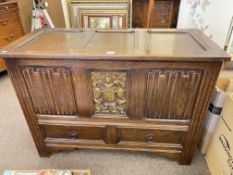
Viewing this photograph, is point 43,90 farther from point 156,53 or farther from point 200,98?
point 200,98

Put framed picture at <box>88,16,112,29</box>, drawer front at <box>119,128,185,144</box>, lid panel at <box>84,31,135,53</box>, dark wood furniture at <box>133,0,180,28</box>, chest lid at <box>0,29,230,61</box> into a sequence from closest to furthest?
1. chest lid at <box>0,29,230,61</box>
2. lid panel at <box>84,31,135,53</box>
3. drawer front at <box>119,128,185,144</box>
4. framed picture at <box>88,16,112,29</box>
5. dark wood furniture at <box>133,0,180,28</box>

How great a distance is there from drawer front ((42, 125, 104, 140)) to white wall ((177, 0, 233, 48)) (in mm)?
1372

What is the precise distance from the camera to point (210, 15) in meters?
1.67

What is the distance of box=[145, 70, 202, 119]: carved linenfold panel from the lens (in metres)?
1.03

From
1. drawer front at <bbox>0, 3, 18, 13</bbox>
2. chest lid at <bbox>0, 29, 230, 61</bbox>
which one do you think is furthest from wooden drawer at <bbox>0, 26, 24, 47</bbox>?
chest lid at <bbox>0, 29, 230, 61</bbox>

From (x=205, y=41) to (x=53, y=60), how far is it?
0.93 metres

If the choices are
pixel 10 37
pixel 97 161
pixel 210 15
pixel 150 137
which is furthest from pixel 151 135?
pixel 10 37

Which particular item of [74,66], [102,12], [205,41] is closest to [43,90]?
[74,66]

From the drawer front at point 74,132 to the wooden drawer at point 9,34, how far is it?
5.74 ft

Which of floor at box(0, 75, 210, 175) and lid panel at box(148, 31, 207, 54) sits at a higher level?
lid panel at box(148, 31, 207, 54)

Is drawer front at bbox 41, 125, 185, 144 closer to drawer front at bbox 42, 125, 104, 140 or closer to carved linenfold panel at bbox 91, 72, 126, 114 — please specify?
drawer front at bbox 42, 125, 104, 140

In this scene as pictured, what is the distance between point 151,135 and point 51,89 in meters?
0.75

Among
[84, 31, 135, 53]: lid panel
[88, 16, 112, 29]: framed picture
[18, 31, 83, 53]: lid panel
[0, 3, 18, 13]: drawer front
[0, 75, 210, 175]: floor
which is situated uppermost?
[0, 3, 18, 13]: drawer front

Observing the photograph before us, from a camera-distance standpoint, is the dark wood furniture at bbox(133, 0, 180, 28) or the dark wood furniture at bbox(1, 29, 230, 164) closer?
the dark wood furniture at bbox(1, 29, 230, 164)
